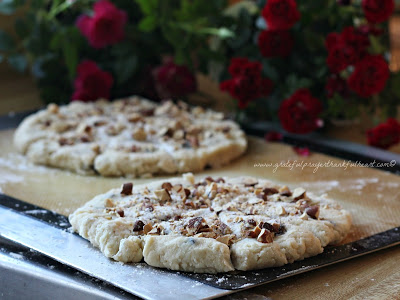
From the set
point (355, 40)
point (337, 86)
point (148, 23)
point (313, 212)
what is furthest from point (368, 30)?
point (313, 212)

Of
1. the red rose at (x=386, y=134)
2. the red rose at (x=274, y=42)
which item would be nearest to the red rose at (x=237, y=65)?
the red rose at (x=274, y=42)

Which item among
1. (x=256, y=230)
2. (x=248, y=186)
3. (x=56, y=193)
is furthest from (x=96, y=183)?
(x=256, y=230)


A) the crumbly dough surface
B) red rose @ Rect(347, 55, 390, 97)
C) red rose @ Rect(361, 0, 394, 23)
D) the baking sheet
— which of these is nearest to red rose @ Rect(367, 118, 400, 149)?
red rose @ Rect(347, 55, 390, 97)

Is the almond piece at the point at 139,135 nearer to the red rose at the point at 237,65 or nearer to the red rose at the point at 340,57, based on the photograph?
the red rose at the point at 237,65

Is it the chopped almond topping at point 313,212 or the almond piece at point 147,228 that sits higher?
the chopped almond topping at point 313,212

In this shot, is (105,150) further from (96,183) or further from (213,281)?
(213,281)

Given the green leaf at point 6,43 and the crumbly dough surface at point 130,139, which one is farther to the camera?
the green leaf at point 6,43

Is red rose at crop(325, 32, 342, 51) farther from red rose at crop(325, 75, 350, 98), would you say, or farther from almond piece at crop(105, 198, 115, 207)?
almond piece at crop(105, 198, 115, 207)
